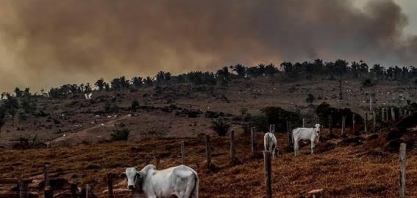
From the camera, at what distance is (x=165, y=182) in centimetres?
1980

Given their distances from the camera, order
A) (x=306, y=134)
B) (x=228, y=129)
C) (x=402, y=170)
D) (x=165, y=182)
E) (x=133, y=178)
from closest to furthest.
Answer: (x=402, y=170), (x=165, y=182), (x=133, y=178), (x=306, y=134), (x=228, y=129)

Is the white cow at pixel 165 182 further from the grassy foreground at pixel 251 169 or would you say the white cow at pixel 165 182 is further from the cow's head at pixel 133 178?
the grassy foreground at pixel 251 169

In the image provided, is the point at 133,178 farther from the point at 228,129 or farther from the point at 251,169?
the point at 228,129

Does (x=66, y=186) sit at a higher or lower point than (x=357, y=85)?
lower

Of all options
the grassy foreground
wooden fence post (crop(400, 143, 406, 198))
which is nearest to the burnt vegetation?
the grassy foreground

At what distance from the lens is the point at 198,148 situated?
53.8 meters

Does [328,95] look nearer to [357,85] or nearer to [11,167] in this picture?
[357,85]

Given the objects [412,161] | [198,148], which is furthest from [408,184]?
[198,148]

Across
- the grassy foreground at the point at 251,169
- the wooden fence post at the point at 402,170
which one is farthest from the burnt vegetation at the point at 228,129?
the wooden fence post at the point at 402,170

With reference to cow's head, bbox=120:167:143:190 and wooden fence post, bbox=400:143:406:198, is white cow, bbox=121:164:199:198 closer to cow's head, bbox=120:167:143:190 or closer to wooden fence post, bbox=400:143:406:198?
cow's head, bbox=120:167:143:190

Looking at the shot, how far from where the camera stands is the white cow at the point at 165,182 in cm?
1925

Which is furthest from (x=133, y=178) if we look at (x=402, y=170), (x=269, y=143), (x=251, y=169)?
(x=269, y=143)

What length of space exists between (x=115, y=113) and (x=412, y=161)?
367ft

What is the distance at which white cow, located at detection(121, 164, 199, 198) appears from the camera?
19.2 meters
